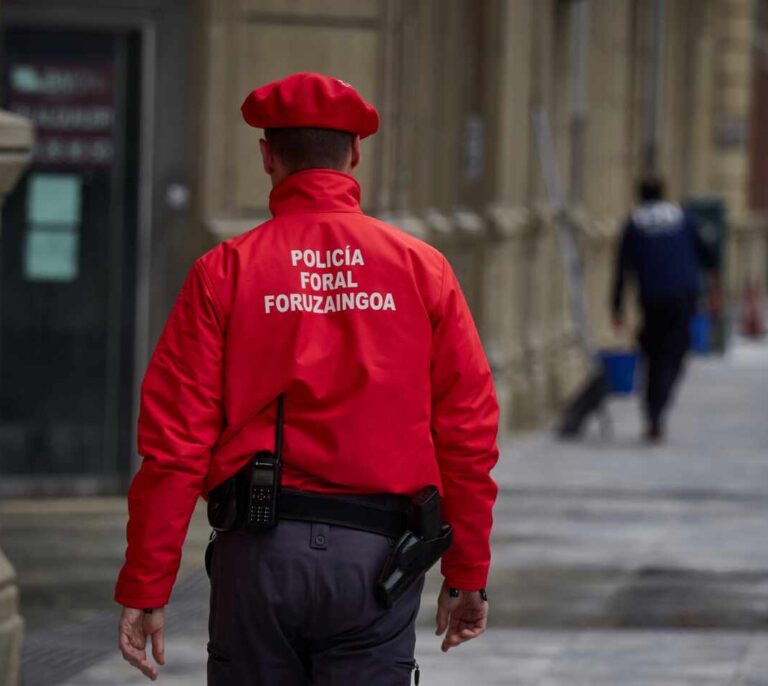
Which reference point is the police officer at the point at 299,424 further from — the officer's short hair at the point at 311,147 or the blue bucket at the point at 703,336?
the blue bucket at the point at 703,336

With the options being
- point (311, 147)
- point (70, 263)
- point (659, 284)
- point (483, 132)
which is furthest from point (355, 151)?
point (483, 132)

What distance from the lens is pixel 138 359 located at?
1155cm

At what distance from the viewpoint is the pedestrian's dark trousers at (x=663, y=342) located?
15.1m

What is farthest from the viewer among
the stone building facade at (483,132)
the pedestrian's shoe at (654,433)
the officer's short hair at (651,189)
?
the pedestrian's shoe at (654,433)

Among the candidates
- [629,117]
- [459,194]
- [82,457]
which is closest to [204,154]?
[82,457]

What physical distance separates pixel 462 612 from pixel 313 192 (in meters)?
0.85

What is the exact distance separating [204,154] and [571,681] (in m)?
5.12

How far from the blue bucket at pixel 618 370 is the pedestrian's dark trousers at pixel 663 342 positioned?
53cm

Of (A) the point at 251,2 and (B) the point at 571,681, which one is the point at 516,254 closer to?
(A) the point at 251,2

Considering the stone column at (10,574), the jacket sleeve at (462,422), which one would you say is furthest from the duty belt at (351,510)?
the stone column at (10,574)

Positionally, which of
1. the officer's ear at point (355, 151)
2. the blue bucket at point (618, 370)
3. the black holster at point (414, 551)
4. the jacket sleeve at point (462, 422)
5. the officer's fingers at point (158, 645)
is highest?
the officer's ear at point (355, 151)

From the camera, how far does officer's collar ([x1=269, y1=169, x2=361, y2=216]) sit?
4.11 metres

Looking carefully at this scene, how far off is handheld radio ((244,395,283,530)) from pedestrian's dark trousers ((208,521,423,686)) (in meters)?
0.04

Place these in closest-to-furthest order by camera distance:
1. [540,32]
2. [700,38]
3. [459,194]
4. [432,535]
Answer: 1. [432,535]
2. [459,194]
3. [540,32]
4. [700,38]
